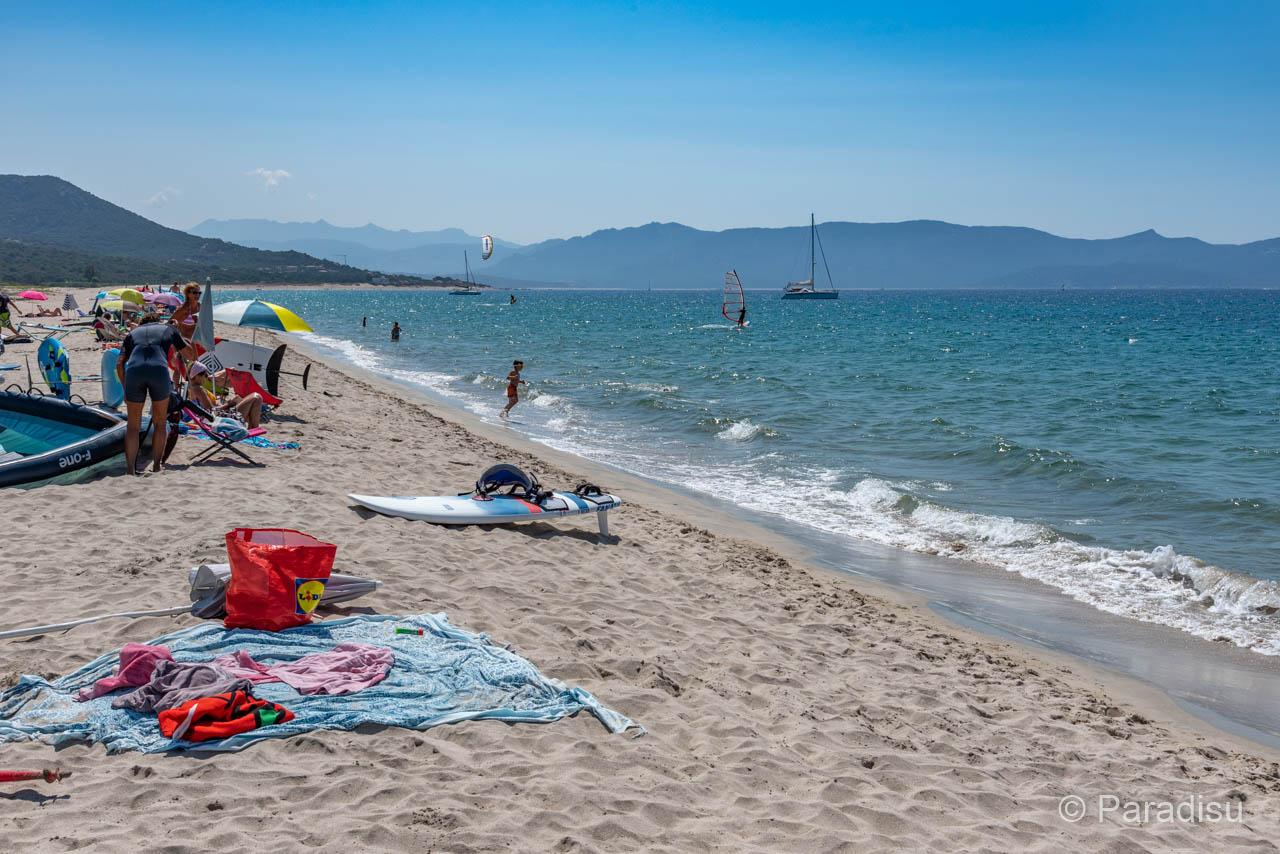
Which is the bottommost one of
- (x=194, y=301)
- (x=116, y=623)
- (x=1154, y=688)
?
(x=1154, y=688)

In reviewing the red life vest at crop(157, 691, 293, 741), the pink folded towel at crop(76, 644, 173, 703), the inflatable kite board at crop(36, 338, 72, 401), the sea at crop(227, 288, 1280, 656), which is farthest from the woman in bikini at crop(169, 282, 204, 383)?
the red life vest at crop(157, 691, 293, 741)

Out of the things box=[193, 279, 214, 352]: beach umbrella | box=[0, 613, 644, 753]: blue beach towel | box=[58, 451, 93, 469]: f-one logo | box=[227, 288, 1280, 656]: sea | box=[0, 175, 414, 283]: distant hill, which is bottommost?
box=[227, 288, 1280, 656]: sea

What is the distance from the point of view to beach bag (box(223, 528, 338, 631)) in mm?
5383

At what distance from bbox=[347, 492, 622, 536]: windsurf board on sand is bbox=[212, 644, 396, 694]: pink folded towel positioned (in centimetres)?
308

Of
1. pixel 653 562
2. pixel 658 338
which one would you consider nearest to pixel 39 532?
pixel 653 562

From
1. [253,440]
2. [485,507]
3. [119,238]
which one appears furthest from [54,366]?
[119,238]

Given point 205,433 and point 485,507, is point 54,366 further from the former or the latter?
point 485,507

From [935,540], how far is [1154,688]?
3922 mm

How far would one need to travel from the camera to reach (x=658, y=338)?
4850cm

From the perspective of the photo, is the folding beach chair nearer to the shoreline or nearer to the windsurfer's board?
the windsurfer's board

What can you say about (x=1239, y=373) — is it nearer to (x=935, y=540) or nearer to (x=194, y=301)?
(x=935, y=540)

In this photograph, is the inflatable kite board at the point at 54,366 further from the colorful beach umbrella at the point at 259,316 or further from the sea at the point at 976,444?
the sea at the point at 976,444

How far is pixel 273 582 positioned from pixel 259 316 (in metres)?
8.51

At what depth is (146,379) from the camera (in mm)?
8766
